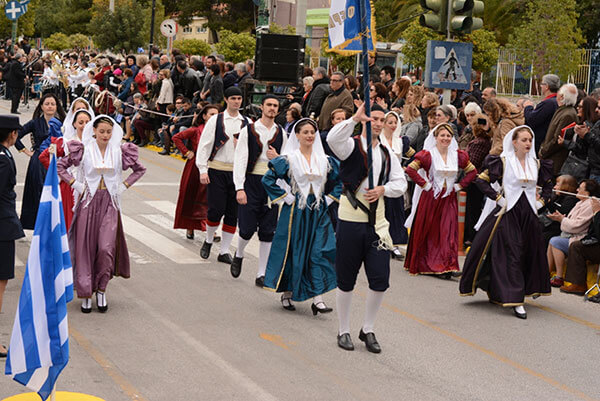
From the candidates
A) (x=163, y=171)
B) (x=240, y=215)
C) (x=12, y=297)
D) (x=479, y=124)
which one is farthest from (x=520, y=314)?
(x=163, y=171)

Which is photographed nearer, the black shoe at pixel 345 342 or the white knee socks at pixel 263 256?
the black shoe at pixel 345 342

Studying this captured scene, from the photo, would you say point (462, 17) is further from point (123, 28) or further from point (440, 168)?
point (123, 28)

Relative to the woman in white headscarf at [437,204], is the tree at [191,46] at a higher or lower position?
higher

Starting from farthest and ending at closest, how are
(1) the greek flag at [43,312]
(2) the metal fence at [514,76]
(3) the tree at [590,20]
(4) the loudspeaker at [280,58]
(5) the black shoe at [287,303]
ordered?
(3) the tree at [590,20], (2) the metal fence at [514,76], (4) the loudspeaker at [280,58], (5) the black shoe at [287,303], (1) the greek flag at [43,312]

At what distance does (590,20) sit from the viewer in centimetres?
3741

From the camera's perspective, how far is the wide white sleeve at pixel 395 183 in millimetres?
8367

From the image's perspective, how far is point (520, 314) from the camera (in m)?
9.99

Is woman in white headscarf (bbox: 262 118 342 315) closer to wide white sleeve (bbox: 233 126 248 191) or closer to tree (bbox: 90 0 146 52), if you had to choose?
wide white sleeve (bbox: 233 126 248 191)

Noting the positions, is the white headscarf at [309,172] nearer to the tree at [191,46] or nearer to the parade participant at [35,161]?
the parade participant at [35,161]

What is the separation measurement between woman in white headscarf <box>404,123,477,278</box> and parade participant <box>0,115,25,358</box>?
5382 millimetres

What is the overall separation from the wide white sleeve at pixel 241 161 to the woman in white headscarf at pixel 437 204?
213 centimetres

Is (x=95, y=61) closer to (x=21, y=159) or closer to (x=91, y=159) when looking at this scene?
(x=21, y=159)

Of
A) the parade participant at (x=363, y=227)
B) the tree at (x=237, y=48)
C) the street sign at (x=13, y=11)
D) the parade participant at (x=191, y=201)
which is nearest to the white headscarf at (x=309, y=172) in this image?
the parade participant at (x=363, y=227)

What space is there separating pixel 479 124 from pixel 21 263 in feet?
21.3
